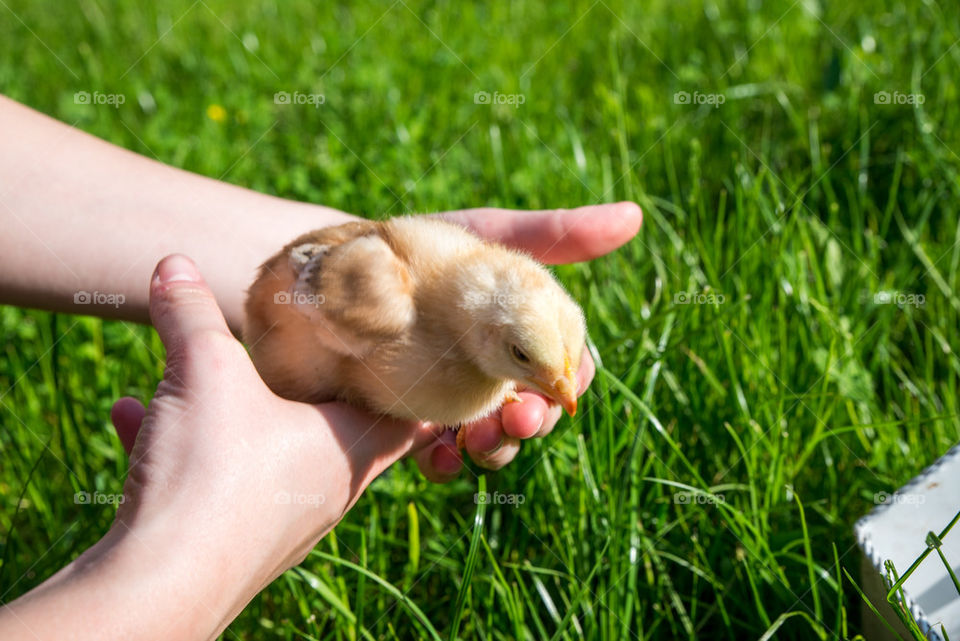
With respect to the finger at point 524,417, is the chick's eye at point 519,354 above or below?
above

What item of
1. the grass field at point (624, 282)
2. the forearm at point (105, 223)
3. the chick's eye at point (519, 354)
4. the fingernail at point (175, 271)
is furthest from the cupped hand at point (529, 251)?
the fingernail at point (175, 271)

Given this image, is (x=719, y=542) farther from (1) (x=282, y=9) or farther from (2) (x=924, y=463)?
(1) (x=282, y=9)

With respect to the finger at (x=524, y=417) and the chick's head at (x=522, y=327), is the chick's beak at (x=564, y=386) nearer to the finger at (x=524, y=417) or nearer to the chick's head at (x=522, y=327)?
the chick's head at (x=522, y=327)

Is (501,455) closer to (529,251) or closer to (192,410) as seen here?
(529,251)

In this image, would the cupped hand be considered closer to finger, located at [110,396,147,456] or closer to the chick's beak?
the chick's beak

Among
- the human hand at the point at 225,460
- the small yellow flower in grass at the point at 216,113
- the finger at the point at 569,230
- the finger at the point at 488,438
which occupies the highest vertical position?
the small yellow flower in grass at the point at 216,113

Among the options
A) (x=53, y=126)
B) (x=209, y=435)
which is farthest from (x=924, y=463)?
(x=53, y=126)
